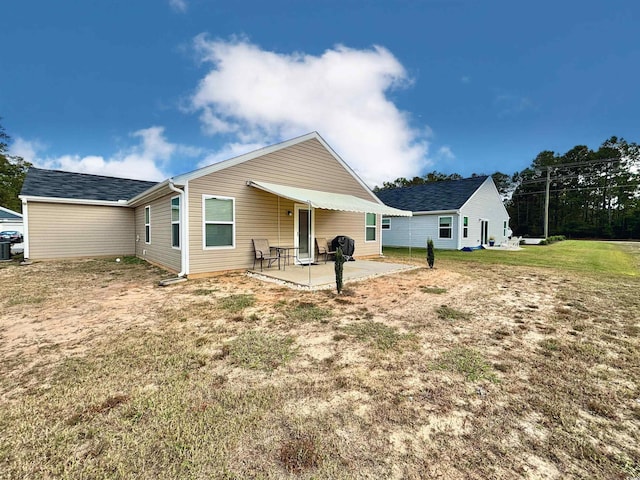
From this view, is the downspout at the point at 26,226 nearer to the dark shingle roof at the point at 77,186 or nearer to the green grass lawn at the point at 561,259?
the dark shingle roof at the point at 77,186

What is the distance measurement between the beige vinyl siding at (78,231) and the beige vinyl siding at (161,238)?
5.41 feet

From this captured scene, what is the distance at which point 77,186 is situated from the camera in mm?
13539

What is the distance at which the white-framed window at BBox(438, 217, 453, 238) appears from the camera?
18266 mm

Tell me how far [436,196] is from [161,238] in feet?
58.9

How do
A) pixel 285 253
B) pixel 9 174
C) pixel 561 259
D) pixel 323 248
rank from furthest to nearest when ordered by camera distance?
pixel 9 174 < pixel 561 259 < pixel 323 248 < pixel 285 253

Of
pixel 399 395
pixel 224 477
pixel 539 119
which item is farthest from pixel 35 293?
pixel 539 119

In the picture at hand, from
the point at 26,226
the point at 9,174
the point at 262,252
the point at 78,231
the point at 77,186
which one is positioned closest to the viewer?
the point at 262,252

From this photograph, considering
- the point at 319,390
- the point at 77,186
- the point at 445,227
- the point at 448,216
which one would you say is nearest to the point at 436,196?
the point at 448,216

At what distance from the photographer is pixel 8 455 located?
1.87 m

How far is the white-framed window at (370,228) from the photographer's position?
43.7 ft

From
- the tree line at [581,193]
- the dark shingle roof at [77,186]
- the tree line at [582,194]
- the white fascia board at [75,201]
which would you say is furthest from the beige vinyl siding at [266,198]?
Result: the tree line at [581,193]

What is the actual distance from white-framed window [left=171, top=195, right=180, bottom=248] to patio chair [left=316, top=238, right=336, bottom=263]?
508cm

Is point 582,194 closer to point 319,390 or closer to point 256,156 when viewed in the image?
point 256,156

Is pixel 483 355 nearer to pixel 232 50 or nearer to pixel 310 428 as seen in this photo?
pixel 310 428
